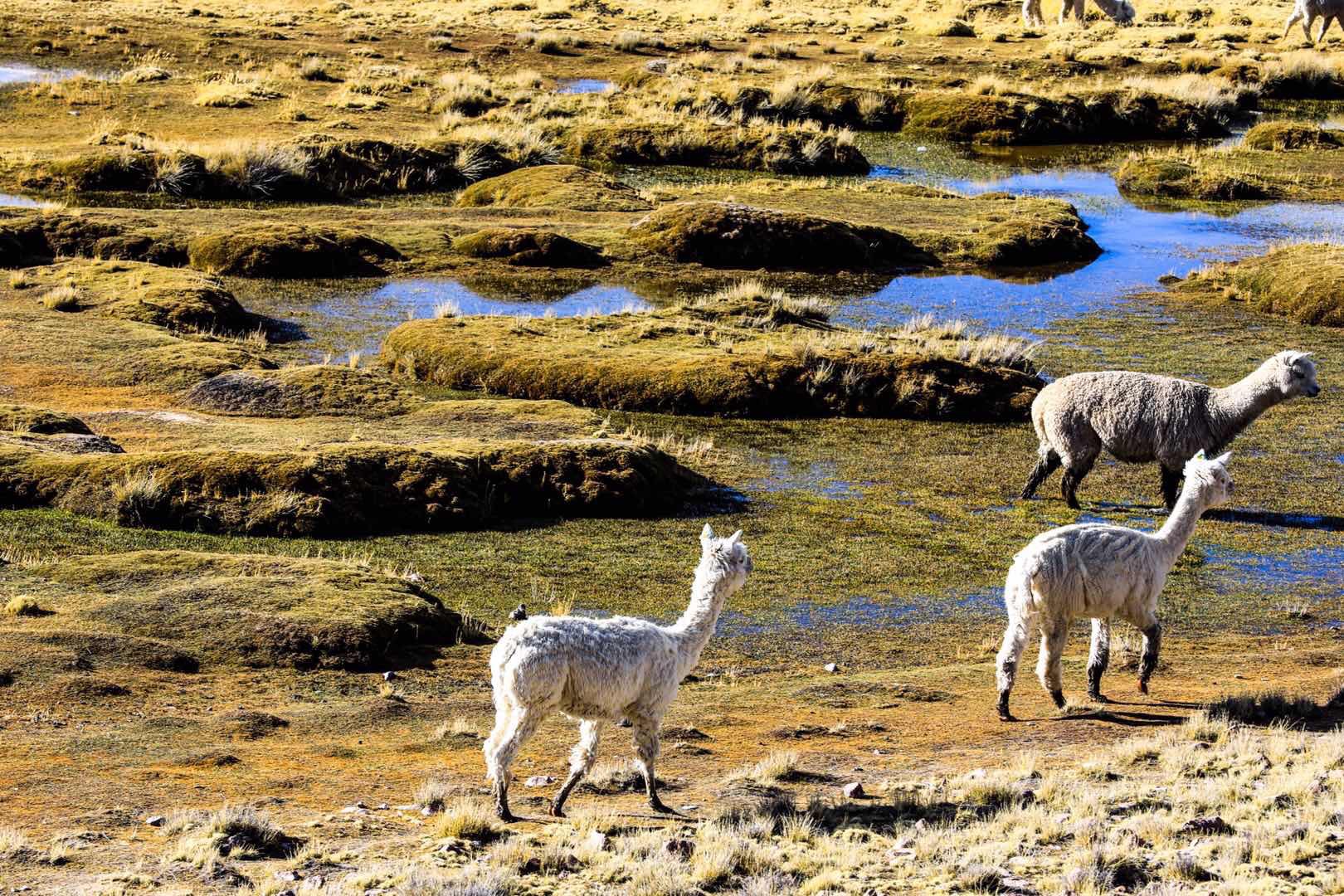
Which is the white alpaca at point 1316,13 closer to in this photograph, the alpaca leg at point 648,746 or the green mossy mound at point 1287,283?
the green mossy mound at point 1287,283

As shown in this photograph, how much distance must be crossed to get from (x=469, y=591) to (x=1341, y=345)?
63.4ft

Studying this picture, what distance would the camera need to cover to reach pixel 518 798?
11594mm

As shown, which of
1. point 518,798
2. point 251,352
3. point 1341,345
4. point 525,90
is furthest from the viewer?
point 525,90

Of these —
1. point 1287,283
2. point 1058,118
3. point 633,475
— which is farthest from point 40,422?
point 1058,118

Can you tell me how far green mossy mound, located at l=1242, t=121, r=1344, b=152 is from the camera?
51.5m

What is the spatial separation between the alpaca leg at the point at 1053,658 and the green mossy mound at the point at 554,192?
2890 cm

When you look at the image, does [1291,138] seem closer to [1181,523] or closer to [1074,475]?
[1074,475]

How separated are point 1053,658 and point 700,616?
11.9 ft

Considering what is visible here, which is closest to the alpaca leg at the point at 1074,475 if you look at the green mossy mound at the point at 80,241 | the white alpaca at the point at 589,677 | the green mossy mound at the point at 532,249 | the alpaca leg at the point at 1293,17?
the white alpaca at the point at 589,677

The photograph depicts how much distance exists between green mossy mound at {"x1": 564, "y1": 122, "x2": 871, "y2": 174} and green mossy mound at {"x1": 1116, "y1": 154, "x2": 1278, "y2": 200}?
312 inches

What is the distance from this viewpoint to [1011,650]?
13.2 m

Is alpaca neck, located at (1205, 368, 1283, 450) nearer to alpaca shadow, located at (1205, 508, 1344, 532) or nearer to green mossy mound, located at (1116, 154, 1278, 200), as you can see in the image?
alpaca shadow, located at (1205, 508, 1344, 532)

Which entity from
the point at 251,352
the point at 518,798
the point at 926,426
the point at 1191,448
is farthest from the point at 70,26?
the point at 518,798

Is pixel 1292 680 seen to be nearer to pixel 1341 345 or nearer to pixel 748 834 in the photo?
pixel 748 834
